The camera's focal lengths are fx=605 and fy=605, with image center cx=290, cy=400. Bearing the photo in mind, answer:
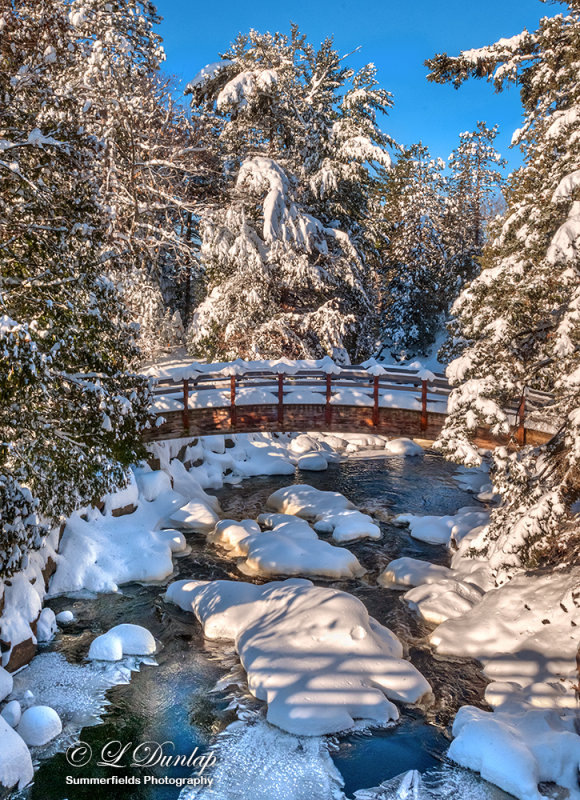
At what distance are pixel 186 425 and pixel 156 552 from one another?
3.61m

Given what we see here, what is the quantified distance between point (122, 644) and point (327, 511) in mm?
7601

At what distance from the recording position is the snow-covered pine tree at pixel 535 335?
9797mm

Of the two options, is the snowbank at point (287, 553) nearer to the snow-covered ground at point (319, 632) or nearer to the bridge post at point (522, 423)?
the snow-covered ground at point (319, 632)

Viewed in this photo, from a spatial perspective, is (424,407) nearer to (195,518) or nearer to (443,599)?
(443,599)

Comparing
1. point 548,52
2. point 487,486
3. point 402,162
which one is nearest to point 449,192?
point 402,162

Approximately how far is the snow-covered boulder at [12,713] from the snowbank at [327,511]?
8.51m

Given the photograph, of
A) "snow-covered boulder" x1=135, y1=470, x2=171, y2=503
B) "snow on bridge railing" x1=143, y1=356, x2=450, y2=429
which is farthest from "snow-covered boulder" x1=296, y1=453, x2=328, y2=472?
"snow-covered boulder" x1=135, y1=470, x2=171, y2=503

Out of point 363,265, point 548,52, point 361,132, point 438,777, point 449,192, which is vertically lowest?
point 438,777

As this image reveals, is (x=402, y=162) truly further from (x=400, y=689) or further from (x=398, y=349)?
(x=400, y=689)

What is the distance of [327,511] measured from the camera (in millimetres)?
16953

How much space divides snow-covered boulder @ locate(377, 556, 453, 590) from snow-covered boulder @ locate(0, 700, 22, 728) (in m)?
7.45

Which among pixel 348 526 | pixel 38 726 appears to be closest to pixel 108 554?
pixel 38 726

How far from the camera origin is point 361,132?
75.5ft

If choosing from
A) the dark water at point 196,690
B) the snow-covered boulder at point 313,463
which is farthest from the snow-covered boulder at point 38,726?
the snow-covered boulder at point 313,463
